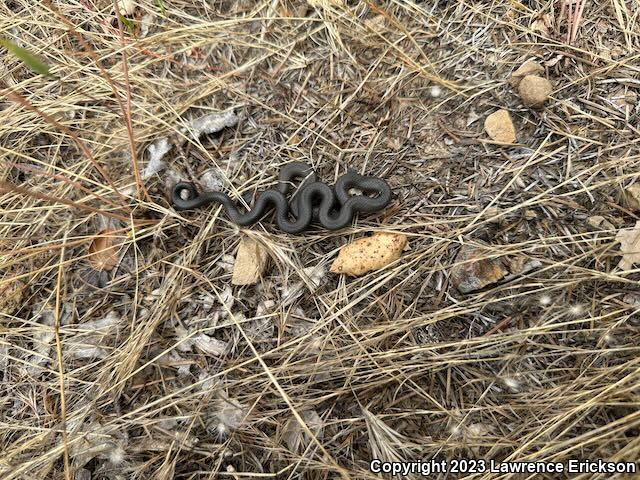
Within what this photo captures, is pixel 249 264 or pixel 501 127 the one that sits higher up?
pixel 501 127

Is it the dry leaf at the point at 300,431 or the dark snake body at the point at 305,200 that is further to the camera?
the dark snake body at the point at 305,200

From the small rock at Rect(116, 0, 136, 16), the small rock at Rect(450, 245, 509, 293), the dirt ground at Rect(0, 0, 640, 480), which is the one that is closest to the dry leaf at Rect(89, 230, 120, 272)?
the dirt ground at Rect(0, 0, 640, 480)

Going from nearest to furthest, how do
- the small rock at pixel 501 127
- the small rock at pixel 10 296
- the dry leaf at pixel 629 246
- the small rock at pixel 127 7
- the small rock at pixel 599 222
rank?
1. the dry leaf at pixel 629 246
2. the small rock at pixel 599 222
3. the small rock at pixel 501 127
4. the small rock at pixel 10 296
5. the small rock at pixel 127 7

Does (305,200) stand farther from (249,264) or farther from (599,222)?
(599,222)

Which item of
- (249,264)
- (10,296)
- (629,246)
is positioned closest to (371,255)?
(249,264)

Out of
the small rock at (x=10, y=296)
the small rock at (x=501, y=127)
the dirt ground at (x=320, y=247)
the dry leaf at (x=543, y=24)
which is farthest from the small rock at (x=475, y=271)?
the small rock at (x=10, y=296)

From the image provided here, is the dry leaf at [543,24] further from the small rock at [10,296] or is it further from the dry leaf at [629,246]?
the small rock at [10,296]
